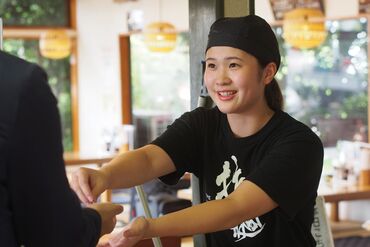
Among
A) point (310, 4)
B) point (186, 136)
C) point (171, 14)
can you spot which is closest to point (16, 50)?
point (171, 14)

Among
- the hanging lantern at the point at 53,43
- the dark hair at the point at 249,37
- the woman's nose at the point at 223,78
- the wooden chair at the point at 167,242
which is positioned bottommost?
the wooden chair at the point at 167,242

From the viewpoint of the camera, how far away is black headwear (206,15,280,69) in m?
1.74

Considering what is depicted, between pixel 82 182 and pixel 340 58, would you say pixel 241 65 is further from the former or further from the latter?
pixel 340 58

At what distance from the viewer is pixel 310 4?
6.70m

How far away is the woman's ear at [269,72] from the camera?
180cm

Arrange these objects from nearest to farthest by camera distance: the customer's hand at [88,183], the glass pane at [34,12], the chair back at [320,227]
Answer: the customer's hand at [88,183] < the chair back at [320,227] < the glass pane at [34,12]

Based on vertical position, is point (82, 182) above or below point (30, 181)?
below

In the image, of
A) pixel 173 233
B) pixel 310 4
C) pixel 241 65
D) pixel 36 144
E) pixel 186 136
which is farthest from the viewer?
pixel 310 4

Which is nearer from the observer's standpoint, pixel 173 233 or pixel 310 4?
pixel 173 233

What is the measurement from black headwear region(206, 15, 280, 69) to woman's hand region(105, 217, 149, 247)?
0.56 metres

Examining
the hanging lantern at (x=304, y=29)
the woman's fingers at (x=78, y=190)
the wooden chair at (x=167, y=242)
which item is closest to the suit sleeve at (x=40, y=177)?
the woman's fingers at (x=78, y=190)

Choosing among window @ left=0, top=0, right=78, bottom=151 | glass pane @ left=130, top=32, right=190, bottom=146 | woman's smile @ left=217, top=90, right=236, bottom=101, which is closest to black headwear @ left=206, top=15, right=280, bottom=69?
woman's smile @ left=217, top=90, right=236, bottom=101

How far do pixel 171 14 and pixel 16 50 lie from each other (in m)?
2.53

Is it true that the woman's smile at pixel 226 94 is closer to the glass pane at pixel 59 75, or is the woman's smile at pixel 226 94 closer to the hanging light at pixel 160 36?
the hanging light at pixel 160 36
